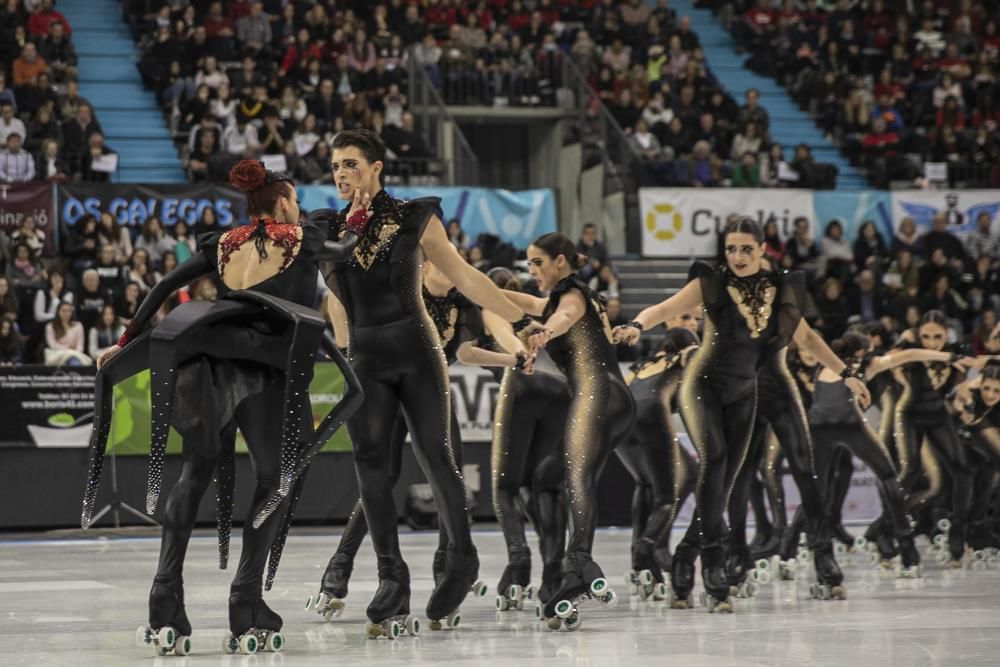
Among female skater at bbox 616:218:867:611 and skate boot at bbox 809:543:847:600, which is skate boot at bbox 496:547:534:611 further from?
skate boot at bbox 809:543:847:600

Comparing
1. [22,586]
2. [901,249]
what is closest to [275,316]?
[22,586]

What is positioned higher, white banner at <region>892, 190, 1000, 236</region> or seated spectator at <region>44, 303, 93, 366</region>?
white banner at <region>892, 190, 1000, 236</region>

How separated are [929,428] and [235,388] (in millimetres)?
6835

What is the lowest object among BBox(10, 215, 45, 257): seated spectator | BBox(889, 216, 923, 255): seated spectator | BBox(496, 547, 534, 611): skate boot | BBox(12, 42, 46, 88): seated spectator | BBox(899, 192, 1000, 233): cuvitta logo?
BBox(496, 547, 534, 611): skate boot

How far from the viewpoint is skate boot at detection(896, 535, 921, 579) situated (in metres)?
9.91

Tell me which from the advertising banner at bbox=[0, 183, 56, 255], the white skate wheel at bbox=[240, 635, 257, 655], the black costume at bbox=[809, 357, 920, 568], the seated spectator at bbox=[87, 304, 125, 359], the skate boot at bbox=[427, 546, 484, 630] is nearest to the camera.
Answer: the white skate wheel at bbox=[240, 635, 257, 655]

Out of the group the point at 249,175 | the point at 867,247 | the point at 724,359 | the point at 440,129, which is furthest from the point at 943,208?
the point at 249,175

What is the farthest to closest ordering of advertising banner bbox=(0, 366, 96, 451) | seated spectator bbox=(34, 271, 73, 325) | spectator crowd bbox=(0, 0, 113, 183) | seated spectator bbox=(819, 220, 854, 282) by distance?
seated spectator bbox=(819, 220, 854, 282) < spectator crowd bbox=(0, 0, 113, 183) < seated spectator bbox=(34, 271, 73, 325) < advertising banner bbox=(0, 366, 96, 451)

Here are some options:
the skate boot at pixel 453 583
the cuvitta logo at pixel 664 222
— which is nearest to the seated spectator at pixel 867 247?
the cuvitta logo at pixel 664 222

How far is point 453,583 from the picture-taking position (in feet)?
21.7

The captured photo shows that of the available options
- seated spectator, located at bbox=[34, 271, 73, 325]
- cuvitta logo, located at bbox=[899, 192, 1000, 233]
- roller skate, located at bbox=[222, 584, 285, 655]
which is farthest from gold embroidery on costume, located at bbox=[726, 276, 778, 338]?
cuvitta logo, located at bbox=[899, 192, 1000, 233]

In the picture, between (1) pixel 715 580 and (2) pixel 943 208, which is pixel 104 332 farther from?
(2) pixel 943 208

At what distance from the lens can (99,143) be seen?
17.7m

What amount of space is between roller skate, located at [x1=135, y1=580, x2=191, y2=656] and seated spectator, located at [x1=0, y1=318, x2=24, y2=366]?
9.18 metres
